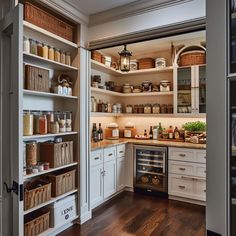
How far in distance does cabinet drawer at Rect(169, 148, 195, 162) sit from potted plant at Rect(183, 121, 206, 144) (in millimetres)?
358

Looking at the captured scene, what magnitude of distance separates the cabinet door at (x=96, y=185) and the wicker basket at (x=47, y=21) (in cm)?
185

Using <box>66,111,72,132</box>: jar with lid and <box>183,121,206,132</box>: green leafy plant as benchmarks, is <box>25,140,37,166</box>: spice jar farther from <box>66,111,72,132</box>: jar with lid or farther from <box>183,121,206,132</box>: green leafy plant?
<box>183,121,206,132</box>: green leafy plant

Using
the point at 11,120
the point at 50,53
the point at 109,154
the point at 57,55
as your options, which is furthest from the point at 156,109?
the point at 11,120

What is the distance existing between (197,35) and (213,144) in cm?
334

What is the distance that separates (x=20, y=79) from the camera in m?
1.28

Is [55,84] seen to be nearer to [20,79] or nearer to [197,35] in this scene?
[20,79]

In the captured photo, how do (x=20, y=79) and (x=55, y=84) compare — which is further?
(x=55, y=84)

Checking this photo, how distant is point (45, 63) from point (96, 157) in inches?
59.5

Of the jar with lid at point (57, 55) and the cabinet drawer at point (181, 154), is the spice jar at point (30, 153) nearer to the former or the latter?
the jar with lid at point (57, 55)

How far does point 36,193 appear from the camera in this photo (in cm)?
220

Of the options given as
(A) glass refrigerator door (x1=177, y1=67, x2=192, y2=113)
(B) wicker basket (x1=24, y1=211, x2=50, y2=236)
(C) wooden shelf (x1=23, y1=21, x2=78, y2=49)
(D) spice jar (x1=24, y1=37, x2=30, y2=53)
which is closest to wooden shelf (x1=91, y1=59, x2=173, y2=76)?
(A) glass refrigerator door (x1=177, y1=67, x2=192, y2=113)

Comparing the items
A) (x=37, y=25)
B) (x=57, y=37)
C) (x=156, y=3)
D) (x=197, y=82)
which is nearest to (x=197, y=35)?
(x=197, y=82)

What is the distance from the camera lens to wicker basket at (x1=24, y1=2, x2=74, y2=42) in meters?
2.13

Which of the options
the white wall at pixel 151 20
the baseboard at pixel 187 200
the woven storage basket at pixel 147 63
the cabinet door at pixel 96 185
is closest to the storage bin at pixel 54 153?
the cabinet door at pixel 96 185
